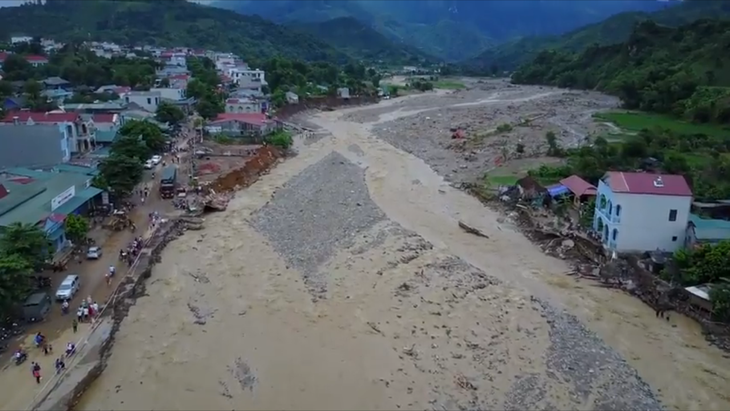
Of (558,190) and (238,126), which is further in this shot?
(238,126)

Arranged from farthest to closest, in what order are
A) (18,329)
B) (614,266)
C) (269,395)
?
(614,266)
(18,329)
(269,395)

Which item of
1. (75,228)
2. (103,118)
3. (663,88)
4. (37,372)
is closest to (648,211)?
(37,372)

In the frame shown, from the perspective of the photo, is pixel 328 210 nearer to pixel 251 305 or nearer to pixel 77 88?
pixel 251 305

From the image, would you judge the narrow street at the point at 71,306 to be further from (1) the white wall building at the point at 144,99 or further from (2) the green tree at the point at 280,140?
(1) the white wall building at the point at 144,99

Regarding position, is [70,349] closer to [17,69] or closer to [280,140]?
[280,140]

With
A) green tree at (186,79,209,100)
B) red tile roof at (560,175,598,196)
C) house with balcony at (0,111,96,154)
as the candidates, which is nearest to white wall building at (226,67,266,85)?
green tree at (186,79,209,100)

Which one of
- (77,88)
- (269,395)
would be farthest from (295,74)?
(269,395)

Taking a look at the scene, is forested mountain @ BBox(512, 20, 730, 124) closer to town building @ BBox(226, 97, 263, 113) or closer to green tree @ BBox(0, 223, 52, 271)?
town building @ BBox(226, 97, 263, 113)
